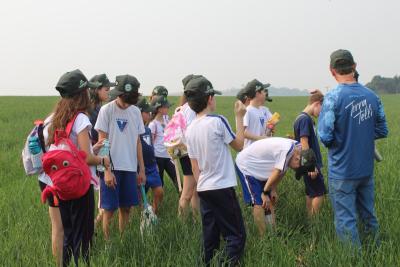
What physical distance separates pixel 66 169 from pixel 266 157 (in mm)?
1876

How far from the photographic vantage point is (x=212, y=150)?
314cm

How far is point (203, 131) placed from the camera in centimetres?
314

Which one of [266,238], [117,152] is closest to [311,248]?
[266,238]

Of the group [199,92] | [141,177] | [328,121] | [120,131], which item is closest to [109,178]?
[120,131]

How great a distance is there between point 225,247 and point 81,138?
4.34ft

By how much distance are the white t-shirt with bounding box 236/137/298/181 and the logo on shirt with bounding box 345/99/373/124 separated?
0.71 m

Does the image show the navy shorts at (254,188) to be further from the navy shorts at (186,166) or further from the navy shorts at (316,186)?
the navy shorts at (186,166)

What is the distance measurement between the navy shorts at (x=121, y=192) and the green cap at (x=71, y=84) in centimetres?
106

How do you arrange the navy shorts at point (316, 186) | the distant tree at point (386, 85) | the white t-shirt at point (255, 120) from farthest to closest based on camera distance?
the distant tree at point (386, 85), the white t-shirt at point (255, 120), the navy shorts at point (316, 186)

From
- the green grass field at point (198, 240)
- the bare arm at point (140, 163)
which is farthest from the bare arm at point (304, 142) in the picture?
the bare arm at point (140, 163)

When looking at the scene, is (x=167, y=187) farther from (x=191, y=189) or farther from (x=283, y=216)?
(x=283, y=216)

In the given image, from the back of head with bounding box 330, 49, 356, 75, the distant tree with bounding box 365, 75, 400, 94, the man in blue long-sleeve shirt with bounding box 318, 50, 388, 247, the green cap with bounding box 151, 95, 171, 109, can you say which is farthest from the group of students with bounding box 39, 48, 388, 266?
the distant tree with bounding box 365, 75, 400, 94

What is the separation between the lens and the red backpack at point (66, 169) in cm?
293

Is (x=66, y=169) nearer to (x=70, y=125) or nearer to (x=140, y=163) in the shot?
(x=70, y=125)
